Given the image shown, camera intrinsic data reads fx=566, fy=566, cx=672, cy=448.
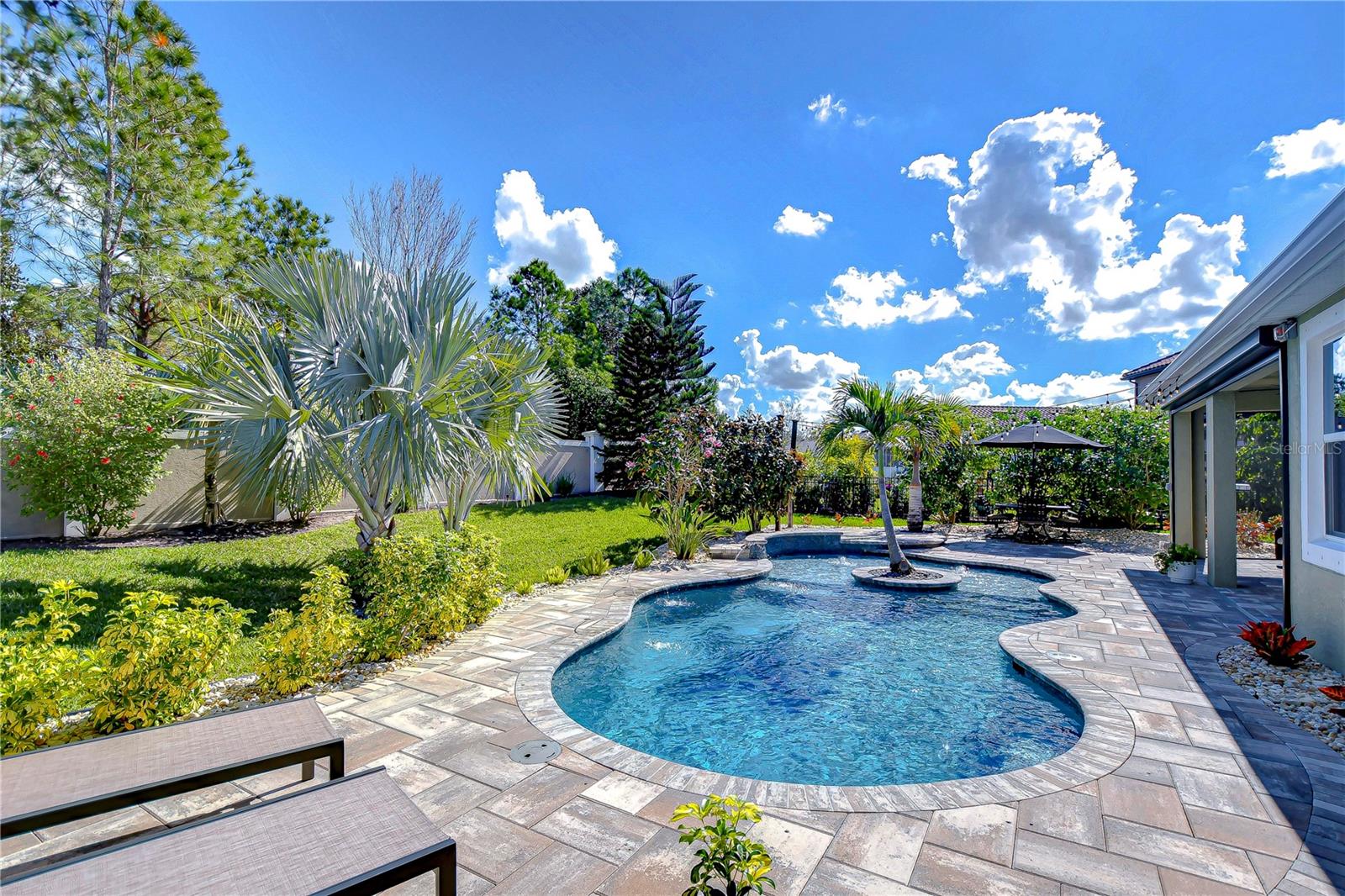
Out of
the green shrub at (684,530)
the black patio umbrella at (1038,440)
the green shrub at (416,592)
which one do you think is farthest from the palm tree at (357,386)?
the black patio umbrella at (1038,440)

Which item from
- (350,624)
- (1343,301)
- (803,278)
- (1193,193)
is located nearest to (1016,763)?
(1343,301)

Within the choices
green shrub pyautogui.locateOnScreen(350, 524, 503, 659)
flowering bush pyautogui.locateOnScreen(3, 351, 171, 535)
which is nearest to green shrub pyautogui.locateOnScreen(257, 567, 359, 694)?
green shrub pyautogui.locateOnScreen(350, 524, 503, 659)

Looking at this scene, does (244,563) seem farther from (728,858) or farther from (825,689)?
(728,858)

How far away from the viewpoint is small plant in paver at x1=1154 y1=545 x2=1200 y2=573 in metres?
7.46

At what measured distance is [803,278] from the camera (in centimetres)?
1530

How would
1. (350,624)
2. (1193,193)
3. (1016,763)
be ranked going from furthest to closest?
(1193,193) → (350,624) → (1016,763)

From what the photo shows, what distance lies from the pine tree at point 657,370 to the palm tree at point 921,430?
24.8 feet

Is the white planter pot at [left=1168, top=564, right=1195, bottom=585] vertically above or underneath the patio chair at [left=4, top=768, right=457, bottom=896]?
underneath

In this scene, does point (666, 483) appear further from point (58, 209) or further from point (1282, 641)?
point (58, 209)

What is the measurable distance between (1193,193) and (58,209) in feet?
63.9

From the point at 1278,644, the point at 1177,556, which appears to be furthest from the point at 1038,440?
the point at 1278,644

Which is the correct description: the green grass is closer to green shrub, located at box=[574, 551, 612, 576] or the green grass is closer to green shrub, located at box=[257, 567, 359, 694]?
green shrub, located at box=[574, 551, 612, 576]

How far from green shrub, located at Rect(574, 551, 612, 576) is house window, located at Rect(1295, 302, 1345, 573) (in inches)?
285

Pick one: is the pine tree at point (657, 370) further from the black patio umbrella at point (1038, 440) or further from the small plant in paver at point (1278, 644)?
the small plant in paver at point (1278, 644)
